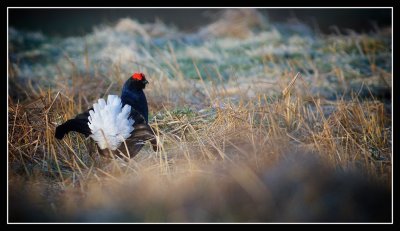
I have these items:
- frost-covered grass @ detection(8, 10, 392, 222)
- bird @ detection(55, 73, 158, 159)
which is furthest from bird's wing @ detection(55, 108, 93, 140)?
frost-covered grass @ detection(8, 10, 392, 222)

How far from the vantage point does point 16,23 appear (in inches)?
156

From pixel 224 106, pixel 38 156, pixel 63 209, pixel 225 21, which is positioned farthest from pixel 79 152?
pixel 225 21

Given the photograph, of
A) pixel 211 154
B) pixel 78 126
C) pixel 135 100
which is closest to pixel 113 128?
pixel 78 126

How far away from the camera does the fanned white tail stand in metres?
2.74

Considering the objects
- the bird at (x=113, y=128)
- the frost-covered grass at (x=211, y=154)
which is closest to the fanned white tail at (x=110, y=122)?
the bird at (x=113, y=128)

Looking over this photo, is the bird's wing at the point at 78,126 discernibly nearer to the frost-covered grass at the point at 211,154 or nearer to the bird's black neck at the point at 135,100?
the frost-covered grass at the point at 211,154

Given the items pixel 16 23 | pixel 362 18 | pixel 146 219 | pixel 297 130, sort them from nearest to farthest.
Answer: pixel 146 219 < pixel 297 130 < pixel 16 23 < pixel 362 18

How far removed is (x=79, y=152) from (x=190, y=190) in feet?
2.91

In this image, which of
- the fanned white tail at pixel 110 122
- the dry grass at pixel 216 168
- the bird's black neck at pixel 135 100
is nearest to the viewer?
the dry grass at pixel 216 168

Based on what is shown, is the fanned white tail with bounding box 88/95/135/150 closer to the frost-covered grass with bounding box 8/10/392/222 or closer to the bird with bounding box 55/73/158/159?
the bird with bounding box 55/73/158/159

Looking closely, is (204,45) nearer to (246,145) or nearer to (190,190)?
(246,145)

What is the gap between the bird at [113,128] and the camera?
2.76 m

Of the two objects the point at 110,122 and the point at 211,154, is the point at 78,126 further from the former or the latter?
the point at 211,154

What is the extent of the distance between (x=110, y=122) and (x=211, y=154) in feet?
2.14
